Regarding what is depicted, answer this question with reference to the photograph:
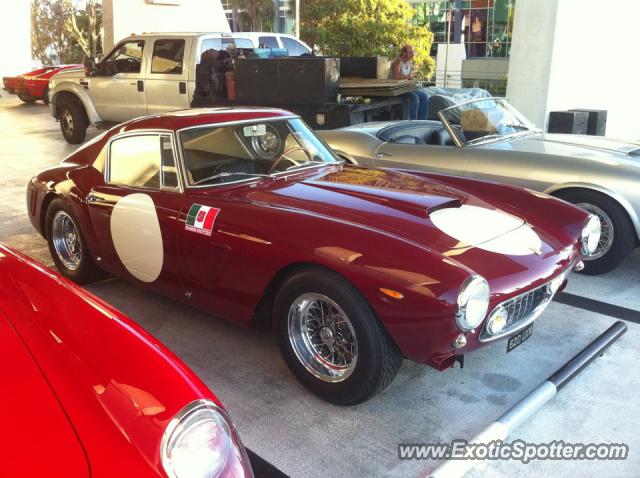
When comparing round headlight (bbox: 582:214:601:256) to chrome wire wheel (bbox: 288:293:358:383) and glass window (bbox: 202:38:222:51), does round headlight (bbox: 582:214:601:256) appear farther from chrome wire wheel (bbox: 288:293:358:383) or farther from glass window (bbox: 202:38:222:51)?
glass window (bbox: 202:38:222:51)

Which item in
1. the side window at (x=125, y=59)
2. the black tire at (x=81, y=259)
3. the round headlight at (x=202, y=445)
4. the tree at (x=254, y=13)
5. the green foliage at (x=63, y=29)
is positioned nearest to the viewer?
the round headlight at (x=202, y=445)

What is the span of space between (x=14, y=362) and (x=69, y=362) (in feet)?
0.45

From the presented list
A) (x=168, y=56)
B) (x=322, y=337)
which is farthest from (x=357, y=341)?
(x=168, y=56)

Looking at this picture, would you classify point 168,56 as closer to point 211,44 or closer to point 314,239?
point 211,44

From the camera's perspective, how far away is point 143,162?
13.6 feet

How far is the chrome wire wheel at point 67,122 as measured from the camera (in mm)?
11961

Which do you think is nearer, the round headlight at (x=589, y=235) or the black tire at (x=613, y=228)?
the round headlight at (x=589, y=235)

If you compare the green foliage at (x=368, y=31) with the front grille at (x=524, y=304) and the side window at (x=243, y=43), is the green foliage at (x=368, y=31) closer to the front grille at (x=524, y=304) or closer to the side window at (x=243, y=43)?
the side window at (x=243, y=43)

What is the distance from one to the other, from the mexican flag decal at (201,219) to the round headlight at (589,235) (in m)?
2.07

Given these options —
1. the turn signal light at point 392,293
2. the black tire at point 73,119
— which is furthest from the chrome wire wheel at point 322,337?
the black tire at point 73,119

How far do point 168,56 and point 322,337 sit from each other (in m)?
8.66

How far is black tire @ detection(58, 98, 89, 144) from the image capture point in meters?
11.9

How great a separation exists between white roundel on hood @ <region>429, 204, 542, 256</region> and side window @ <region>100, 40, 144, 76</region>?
8.82 metres

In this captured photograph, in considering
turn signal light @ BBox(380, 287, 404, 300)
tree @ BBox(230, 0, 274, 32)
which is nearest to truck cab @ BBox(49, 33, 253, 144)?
turn signal light @ BBox(380, 287, 404, 300)
